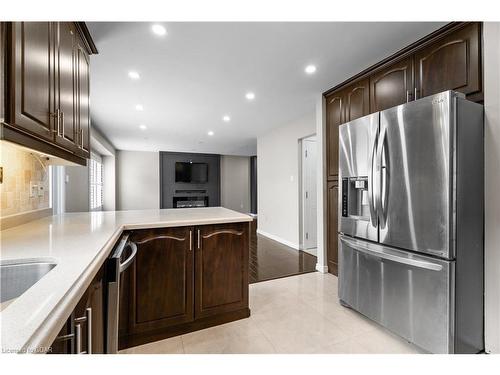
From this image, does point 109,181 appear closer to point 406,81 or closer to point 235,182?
point 235,182

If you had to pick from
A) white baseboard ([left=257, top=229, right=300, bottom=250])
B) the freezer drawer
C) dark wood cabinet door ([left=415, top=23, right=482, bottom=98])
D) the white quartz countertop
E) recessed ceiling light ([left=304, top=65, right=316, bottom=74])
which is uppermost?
recessed ceiling light ([left=304, top=65, right=316, bottom=74])

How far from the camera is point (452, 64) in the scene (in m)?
1.78

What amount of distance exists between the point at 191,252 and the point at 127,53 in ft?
Answer: 6.33

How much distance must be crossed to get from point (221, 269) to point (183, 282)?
31cm

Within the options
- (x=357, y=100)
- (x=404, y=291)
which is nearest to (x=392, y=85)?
(x=357, y=100)

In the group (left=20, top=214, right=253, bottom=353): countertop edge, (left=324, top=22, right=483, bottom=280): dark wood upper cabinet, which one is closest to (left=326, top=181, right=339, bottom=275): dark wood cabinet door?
(left=324, top=22, right=483, bottom=280): dark wood upper cabinet

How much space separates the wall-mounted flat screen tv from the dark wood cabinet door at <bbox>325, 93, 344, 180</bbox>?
5.93 m

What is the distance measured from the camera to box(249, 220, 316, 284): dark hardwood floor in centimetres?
312

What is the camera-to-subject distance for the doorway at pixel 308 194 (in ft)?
14.0

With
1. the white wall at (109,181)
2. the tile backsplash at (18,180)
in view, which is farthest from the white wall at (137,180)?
the tile backsplash at (18,180)

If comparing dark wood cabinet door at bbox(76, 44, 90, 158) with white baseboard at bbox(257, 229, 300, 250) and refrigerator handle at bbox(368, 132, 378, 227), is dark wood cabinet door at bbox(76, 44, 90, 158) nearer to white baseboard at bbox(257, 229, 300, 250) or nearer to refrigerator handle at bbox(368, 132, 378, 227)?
refrigerator handle at bbox(368, 132, 378, 227)

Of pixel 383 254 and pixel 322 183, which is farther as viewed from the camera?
pixel 322 183
